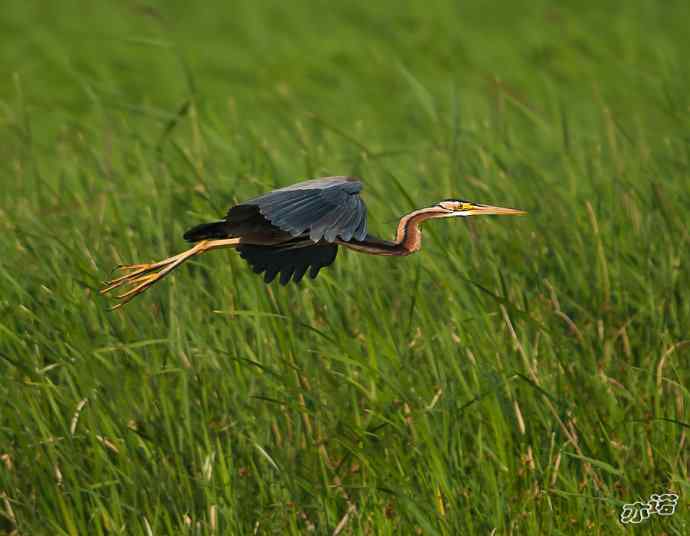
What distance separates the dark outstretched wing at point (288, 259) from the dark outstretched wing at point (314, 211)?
111 millimetres

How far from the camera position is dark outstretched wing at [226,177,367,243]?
209cm

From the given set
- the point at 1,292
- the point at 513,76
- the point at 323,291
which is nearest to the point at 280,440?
the point at 323,291

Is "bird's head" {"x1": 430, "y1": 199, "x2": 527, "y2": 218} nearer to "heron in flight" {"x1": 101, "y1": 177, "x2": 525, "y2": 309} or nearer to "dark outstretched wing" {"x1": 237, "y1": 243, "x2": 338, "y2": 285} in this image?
"heron in flight" {"x1": 101, "y1": 177, "x2": 525, "y2": 309}

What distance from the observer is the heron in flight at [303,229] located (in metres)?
2.11

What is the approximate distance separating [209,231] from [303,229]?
8.7 inches

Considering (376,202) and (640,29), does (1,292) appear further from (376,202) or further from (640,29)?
(640,29)

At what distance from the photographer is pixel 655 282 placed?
4.60 metres

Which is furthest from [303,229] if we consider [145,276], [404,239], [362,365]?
[362,365]

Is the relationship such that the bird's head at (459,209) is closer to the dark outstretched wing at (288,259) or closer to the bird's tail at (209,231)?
the dark outstretched wing at (288,259)

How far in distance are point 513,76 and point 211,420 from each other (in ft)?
29.0

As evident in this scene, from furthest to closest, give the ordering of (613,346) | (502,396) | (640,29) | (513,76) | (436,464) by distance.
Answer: (640,29), (513,76), (613,346), (502,396), (436,464)

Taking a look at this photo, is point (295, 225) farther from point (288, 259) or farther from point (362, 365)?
point (362, 365)

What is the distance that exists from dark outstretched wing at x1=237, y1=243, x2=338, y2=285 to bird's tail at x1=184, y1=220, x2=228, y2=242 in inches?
2.2

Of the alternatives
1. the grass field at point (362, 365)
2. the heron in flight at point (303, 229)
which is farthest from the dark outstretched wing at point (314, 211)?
the grass field at point (362, 365)
